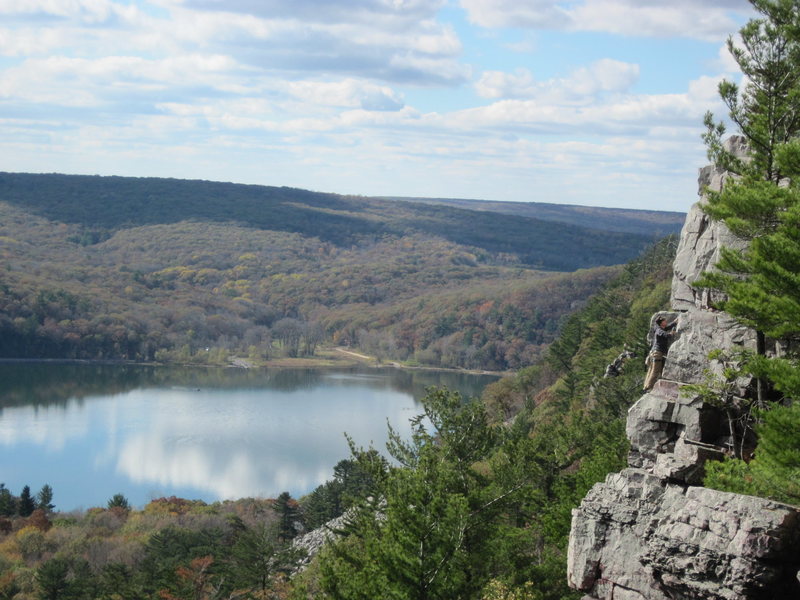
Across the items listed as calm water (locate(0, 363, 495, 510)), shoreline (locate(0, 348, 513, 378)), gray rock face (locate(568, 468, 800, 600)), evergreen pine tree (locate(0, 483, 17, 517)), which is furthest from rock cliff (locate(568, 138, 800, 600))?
shoreline (locate(0, 348, 513, 378))

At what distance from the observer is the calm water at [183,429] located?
51406 mm

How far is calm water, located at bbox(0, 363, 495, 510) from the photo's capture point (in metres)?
51.4

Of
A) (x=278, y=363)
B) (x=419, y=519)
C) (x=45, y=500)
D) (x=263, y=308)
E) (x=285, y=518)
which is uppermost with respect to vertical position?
(x=419, y=519)

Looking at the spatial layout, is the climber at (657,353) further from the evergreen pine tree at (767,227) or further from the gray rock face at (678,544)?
the gray rock face at (678,544)

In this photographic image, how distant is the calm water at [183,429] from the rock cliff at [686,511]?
73.7 feet

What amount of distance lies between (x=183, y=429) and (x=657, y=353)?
180ft

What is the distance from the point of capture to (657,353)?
13469 mm

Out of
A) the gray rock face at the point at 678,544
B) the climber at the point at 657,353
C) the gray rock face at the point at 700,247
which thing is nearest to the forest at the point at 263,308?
the gray rock face at the point at 700,247

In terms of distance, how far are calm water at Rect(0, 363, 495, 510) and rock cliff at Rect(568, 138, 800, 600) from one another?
73.7ft

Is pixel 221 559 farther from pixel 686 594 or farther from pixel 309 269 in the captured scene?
pixel 309 269

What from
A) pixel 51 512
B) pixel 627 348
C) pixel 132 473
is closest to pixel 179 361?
pixel 132 473

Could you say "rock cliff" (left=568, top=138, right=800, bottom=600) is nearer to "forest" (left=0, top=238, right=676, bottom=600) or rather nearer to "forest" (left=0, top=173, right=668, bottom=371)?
"forest" (left=0, top=238, right=676, bottom=600)

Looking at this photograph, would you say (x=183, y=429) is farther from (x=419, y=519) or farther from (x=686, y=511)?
(x=686, y=511)

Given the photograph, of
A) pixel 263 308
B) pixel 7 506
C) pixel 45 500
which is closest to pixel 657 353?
pixel 7 506
